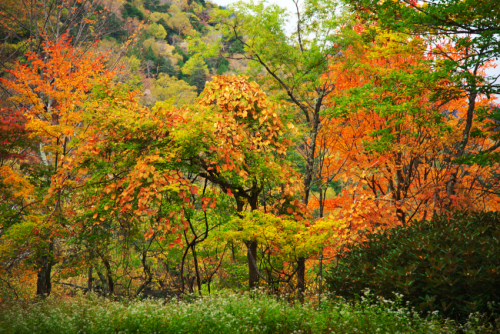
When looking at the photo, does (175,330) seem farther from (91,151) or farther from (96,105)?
(96,105)

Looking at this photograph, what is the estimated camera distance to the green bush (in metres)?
3.31

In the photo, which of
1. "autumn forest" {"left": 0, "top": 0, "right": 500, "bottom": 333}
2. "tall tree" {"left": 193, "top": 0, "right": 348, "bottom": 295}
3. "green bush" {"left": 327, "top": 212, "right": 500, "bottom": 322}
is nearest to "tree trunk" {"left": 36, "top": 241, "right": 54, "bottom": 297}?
"autumn forest" {"left": 0, "top": 0, "right": 500, "bottom": 333}

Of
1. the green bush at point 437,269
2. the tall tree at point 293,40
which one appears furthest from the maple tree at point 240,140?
the green bush at point 437,269

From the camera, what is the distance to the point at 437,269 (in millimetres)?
3414

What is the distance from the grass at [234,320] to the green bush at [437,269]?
0.75ft

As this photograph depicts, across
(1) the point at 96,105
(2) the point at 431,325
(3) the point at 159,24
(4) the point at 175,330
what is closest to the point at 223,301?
(4) the point at 175,330

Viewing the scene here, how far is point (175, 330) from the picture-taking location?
3914 mm

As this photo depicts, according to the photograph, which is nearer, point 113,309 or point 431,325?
point 431,325

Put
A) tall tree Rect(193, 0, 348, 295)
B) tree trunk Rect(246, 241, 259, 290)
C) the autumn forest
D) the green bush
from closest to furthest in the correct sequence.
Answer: the green bush → the autumn forest → tree trunk Rect(246, 241, 259, 290) → tall tree Rect(193, 0, 348, 295)

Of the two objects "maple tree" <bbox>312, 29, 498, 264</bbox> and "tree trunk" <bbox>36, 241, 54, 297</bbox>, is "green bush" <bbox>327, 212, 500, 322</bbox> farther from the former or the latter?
"tree trunk" <bbox>36, 241, 54, 297</bbox>

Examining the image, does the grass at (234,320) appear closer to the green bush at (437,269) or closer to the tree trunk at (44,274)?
the green bush at (437,269)

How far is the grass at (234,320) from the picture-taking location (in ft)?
11.0

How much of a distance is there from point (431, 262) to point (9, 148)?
8.15 meters

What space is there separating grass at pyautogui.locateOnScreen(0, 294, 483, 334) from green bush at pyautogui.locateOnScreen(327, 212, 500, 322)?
0.75 ft
